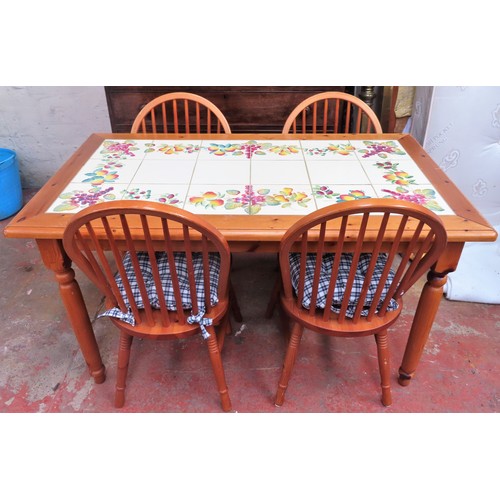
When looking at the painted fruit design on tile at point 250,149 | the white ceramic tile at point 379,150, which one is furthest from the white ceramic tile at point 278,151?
Result: the white ceramic tile at point 379,150

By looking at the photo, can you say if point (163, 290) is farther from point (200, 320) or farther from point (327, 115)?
point (327, 115)

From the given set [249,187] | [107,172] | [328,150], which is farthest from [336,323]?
[107,172]

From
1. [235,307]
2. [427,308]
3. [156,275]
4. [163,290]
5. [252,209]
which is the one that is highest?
[252,209]

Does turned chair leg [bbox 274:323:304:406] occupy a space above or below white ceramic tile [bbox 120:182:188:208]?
below

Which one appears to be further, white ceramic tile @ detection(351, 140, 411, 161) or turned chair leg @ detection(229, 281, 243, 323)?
turned chair leg @ detection(229, 281, 243, 323)

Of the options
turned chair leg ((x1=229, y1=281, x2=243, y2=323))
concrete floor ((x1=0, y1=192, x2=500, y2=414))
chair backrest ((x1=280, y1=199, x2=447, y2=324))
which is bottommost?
concrete floor ((x1=0, y1=192, x2=500, y2=414))

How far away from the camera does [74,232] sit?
115 cm

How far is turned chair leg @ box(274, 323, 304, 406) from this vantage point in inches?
59.7

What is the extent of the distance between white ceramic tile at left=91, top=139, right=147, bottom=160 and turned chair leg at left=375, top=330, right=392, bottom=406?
1.14m

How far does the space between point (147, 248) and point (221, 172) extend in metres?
0.53

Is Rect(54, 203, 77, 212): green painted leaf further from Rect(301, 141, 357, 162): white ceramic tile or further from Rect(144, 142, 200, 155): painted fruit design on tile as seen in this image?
Rect(301, 141, 357, 162): white ceramic tile

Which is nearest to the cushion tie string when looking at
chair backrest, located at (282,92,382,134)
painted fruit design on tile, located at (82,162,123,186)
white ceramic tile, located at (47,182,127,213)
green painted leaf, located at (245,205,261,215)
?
green painted leaf, located at (245,205,261,215)

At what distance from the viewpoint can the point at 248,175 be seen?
1.59 m

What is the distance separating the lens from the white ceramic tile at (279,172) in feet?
5.08
